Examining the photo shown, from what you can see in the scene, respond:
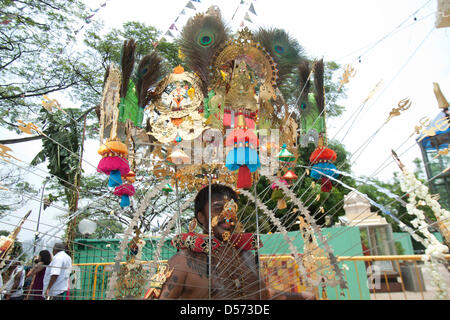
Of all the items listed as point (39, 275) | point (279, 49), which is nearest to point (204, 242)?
point (279, 49)

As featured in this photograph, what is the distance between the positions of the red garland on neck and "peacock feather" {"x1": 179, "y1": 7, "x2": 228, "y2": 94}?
1473 mm

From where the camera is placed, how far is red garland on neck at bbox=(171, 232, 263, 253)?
2426 mm

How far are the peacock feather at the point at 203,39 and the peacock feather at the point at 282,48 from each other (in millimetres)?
427

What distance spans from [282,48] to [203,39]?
836 millimetres

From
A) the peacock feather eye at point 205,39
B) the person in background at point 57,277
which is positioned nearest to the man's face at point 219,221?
the peacock feather eye at point 205,39

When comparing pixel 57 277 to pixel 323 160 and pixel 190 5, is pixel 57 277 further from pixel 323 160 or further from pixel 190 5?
pixel 190 5

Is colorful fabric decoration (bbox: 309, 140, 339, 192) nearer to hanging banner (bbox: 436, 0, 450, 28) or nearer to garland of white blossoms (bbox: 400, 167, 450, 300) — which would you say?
garland of white blossoms (bbox: 400, 167, 450, 300)

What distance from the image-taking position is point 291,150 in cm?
302

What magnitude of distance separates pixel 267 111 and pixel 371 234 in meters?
6.78

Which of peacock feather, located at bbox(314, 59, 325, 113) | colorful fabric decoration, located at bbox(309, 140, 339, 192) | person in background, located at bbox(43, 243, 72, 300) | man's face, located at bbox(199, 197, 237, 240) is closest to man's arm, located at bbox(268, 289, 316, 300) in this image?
man's face, located at bbox(199, 197, 237, 240)

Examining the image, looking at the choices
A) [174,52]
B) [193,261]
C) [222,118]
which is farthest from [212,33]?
[174,52]

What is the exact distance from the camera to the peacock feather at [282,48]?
2.90 m

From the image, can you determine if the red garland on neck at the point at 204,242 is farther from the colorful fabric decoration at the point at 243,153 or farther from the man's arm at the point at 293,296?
the colorful fabric decoration at the point at 243,153
